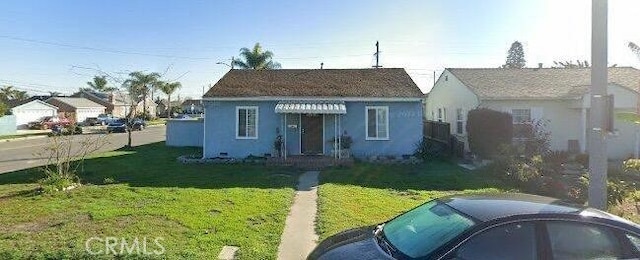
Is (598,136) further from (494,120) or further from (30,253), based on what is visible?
(494,120)

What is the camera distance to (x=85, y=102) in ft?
226

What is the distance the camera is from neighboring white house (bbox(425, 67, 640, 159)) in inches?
753

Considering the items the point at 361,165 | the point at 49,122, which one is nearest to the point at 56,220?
the point at 361,165

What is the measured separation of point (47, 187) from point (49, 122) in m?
44.2

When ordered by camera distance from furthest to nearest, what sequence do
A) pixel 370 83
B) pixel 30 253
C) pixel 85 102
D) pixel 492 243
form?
pixel 85 102, pixel 370 83, pixel 30 253, pixel 492 243

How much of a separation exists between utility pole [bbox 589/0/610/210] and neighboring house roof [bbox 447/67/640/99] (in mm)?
14624

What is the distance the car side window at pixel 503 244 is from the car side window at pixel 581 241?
187 millimetres

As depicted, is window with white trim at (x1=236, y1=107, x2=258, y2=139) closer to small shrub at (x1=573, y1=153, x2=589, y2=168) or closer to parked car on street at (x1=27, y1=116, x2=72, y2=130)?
small shrub at (x1=573, y1=153, x2=589, y2=168)

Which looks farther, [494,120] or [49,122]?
[49,122]

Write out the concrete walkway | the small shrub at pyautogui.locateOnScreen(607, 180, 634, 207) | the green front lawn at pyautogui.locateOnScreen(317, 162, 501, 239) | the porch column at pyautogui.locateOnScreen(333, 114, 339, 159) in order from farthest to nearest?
the porch column at pyautogui.locateOnScreen(333, 114, 339, 159) < the small shrub at pyautogui.locateOnScreen(607, 180, 634, 207) < the green front lawn at pyautogui.locateOnScreen(317, 162, 501, 239) < the concrete walkway

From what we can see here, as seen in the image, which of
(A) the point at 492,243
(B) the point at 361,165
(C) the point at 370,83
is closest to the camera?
(A) the point at 492,243

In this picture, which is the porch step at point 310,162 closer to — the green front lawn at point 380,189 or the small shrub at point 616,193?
the green front lawn at point 380,189

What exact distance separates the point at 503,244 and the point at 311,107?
14.3 meters

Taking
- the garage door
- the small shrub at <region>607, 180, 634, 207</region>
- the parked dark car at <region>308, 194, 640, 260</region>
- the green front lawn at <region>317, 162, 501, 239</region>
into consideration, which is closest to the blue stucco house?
the green front lawn at <region>317, 162, 501, 239</region>
